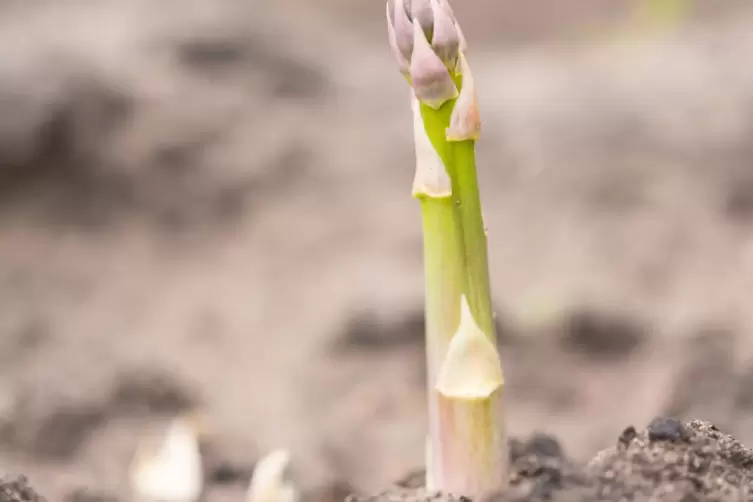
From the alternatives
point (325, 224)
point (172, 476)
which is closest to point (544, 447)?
point (172, 476)

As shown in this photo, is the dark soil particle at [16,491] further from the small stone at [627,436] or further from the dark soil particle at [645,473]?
the small stone at [627,436]

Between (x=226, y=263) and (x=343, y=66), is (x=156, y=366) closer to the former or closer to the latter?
(x=226, y=263)

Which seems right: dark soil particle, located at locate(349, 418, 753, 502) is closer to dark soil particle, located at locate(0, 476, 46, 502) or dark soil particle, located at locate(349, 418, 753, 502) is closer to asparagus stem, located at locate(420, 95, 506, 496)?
asparagus stem, located at locate(420, 95, 506, 496)

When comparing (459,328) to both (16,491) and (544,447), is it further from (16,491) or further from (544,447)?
(16,491)

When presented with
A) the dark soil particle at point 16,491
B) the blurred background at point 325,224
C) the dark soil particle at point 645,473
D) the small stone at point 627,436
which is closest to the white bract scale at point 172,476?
the blurred background at point 325,224

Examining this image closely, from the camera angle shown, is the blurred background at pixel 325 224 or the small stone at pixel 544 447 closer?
the small stone at pixel 544 447

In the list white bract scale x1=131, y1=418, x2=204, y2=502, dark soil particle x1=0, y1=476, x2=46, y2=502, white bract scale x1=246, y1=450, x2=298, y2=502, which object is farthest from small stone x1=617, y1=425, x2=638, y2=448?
white bract scale x1=131, y1=418, x2=204, y2=502
